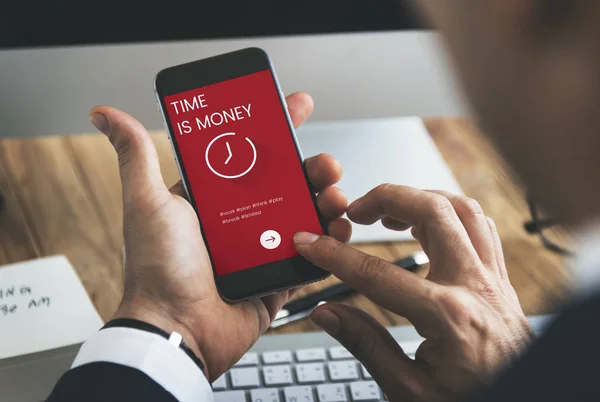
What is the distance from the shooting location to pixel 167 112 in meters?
0.55

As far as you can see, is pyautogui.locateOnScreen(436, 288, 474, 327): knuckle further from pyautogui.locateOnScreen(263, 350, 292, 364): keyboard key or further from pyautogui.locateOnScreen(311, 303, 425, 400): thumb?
pyautogui.locateOnScreen(263, 350, 292, 364): keyboard key

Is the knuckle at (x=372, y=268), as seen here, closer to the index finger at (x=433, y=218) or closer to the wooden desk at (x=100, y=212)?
the index finger at (x=433, y=218)

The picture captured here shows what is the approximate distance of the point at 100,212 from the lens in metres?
0.68

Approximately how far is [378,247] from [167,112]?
10.8 inches

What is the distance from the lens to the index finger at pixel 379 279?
420 mm

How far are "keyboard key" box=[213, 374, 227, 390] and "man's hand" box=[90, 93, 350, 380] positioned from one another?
0.5 inches

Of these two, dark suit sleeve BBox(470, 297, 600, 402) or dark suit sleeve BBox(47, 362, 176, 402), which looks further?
dark suit sleeve BBox(47, 362, 176, 402)

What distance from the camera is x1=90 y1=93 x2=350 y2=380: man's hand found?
49 cm

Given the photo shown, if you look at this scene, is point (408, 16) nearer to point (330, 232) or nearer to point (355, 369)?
point (330, 232)

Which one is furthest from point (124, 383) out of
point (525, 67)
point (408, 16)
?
point (408, 16)

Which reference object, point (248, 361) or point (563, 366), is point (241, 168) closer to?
point (248, 361)

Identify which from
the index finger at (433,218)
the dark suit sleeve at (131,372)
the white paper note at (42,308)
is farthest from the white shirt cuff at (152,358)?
the index finger at (433,218)

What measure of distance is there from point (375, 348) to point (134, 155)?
25 cm

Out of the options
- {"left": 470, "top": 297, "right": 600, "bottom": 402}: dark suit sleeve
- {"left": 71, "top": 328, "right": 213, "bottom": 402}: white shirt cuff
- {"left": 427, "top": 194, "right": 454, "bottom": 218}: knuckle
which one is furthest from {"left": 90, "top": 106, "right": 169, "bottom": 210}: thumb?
{"left": 470, "top": 297, "right": 600, "bottom": 402}: dark suit sleeve
